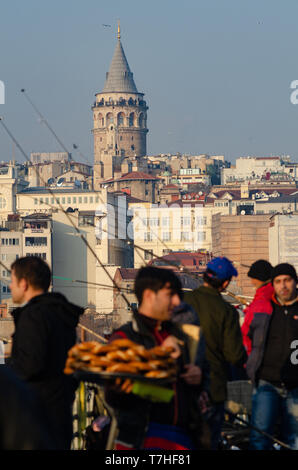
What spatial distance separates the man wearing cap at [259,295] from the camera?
5.02 metres

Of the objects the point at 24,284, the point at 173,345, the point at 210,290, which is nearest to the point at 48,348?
the point at 24,284

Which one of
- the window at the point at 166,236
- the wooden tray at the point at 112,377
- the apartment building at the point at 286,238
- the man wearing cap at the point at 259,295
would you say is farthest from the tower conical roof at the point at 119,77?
the wooden tray at the point at 112,377

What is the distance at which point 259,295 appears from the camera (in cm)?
525

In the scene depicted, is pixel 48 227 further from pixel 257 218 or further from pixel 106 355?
pixel 106 355

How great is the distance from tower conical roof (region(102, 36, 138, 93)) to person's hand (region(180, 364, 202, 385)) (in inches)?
5477

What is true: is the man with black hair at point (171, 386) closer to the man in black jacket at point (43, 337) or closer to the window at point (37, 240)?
the man in black jacket at point (43, 337)

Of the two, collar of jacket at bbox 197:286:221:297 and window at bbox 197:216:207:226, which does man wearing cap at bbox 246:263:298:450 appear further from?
window at bbox 197:216:207:226

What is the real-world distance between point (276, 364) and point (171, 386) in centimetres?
155

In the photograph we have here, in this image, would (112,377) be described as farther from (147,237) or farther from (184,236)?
(184,236)

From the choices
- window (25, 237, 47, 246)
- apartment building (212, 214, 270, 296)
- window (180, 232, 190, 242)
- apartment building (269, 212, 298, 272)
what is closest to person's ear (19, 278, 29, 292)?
window (25, 237, 47, 246)

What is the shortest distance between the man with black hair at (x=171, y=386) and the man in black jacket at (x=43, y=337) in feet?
0.94

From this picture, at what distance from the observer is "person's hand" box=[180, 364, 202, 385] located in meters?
3.62

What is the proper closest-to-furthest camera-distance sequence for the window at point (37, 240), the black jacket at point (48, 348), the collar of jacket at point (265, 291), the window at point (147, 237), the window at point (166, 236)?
the black jacket at point (48, 348), the collar of jacket at point (265, 291), the window at point (37, 240), the window at point (147, 237), the window at point (166, 236)

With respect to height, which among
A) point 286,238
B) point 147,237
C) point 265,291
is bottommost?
point 265,291
